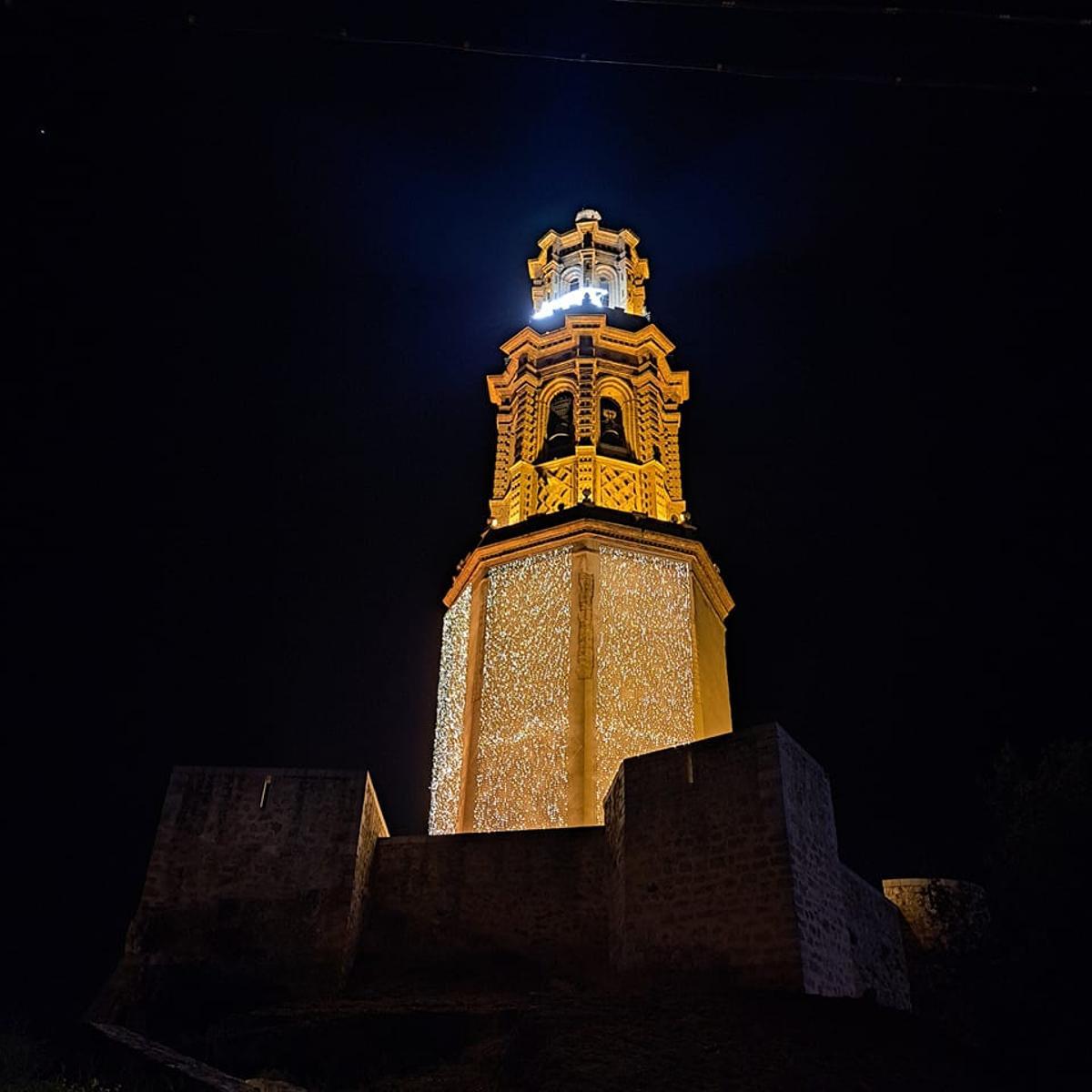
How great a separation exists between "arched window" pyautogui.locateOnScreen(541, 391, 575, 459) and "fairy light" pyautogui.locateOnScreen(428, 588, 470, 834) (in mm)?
4054

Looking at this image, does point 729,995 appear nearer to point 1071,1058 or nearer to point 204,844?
point 1071,1058

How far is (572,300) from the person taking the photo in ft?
91.5

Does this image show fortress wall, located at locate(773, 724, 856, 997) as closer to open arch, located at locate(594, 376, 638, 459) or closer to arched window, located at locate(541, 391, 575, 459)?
arched window, located at locate(541, 391, 575, 459)

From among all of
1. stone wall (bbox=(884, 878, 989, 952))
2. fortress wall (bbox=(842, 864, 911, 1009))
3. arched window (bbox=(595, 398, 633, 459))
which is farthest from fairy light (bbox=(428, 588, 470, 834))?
stone wall (bbox=(884, 878, 989, 952))

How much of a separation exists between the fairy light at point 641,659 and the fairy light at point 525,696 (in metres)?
0.73

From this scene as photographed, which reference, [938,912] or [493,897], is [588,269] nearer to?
[938,912]

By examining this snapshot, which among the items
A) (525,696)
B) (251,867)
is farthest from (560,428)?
(251,867)

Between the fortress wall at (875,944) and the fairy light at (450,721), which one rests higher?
the fairy light at (450,721)

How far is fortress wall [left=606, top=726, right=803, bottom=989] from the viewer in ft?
34.6

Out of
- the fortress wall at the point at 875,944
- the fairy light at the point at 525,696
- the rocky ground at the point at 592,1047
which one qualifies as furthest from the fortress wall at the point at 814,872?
the fairy light at the point at 525,696

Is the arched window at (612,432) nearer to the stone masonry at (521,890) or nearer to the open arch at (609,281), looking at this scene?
the open arch at (609,281)

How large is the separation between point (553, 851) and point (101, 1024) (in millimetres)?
5795

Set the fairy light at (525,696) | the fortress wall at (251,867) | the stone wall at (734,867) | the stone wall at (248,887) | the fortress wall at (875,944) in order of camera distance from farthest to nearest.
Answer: the fairy light at (525,696), the fortress wall at (875,944), the fortress wall at (251,867), the stone wall at (248,887), the stone wall at (734,867)

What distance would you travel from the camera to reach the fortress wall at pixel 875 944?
13.3 metres
